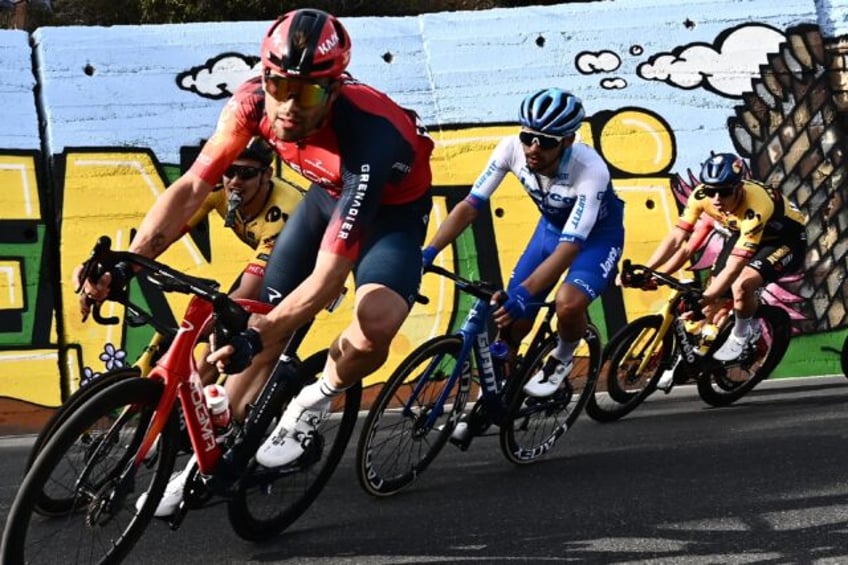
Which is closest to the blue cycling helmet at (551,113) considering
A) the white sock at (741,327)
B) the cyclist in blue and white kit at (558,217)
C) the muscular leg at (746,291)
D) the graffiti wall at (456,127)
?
the cyclist in blue and white kit at (558,217)

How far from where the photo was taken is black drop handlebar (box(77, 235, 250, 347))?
3.65 m

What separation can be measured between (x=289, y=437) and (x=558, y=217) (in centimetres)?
269

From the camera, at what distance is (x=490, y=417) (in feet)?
19.1

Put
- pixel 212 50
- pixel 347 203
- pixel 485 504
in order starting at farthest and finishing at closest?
pixel 212 50 → pixel 485 504 → pixel 347 203

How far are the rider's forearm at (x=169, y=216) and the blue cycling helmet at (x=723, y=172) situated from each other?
4.67 m

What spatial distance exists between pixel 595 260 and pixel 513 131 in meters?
3.89

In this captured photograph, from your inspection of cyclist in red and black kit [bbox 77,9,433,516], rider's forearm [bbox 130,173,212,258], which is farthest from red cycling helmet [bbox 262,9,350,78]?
rider's forearm [bbox 130,173,212,258]

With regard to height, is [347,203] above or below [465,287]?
above

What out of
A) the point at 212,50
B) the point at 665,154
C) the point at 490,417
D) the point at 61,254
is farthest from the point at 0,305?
the point at 665,154

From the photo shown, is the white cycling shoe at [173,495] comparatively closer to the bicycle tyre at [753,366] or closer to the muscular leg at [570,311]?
the muscular leg at [570,311]

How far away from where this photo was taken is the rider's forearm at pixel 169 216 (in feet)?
13.5

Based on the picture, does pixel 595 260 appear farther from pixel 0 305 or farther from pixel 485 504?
pixel 0 305

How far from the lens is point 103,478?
3.72 meters

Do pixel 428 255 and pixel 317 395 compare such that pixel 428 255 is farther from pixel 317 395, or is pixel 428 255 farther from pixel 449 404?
pixel 317 395
